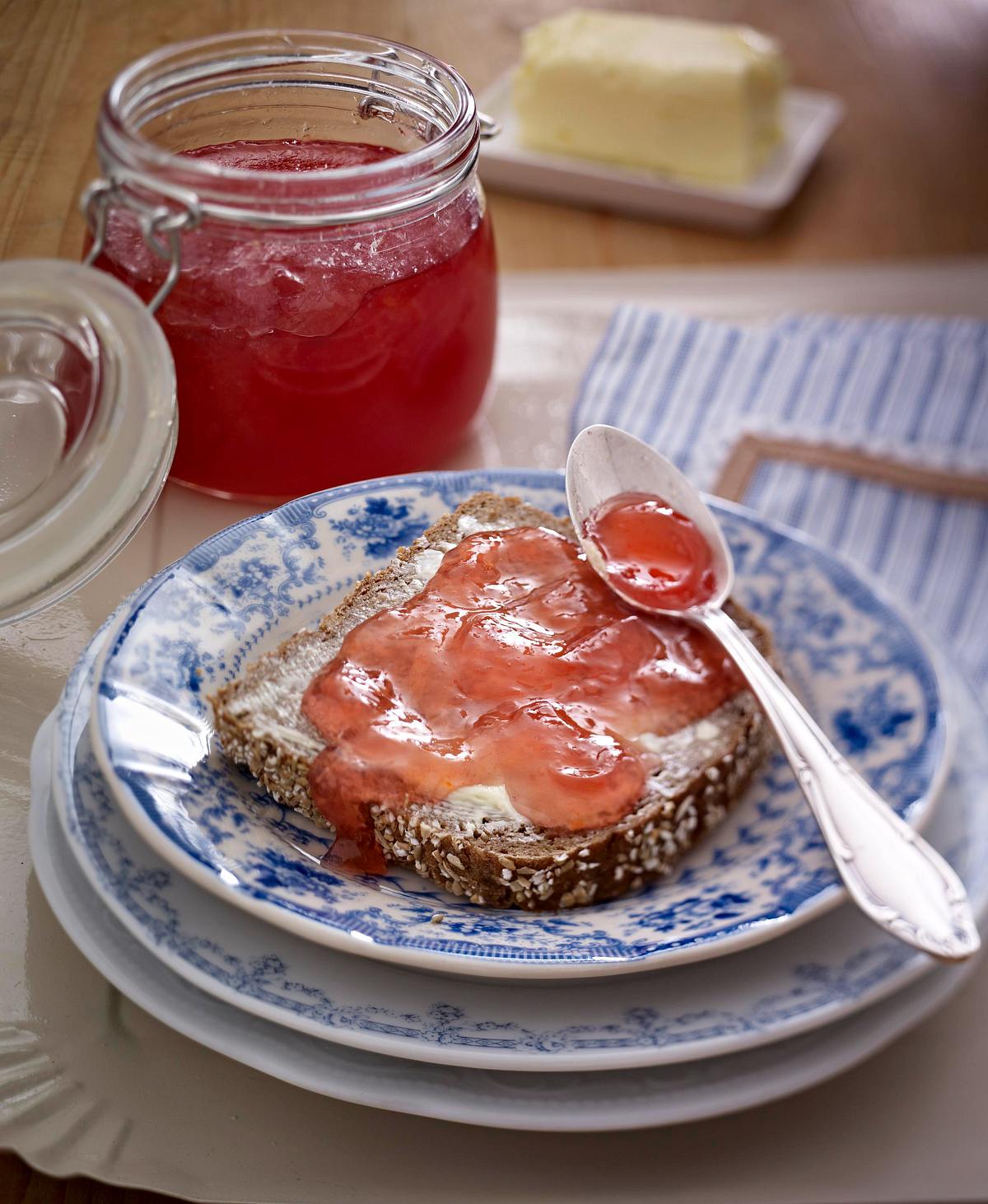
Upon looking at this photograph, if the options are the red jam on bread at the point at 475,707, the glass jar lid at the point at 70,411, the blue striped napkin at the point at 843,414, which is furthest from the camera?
the blue striped napkin at the point at 843,414

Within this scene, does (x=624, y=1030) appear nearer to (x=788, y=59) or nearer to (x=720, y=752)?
(x=720, y=752)

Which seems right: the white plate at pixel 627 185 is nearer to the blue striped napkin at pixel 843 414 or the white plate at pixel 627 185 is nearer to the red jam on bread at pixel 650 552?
the blue striped napkin at pixel 843 414

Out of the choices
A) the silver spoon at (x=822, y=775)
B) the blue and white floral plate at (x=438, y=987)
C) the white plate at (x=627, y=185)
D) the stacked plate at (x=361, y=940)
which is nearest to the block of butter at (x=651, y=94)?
the white plate at (x=627, y=185)

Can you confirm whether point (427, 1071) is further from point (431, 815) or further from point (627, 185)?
point (627, 185)

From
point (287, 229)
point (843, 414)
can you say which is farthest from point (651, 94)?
point (287, 229)

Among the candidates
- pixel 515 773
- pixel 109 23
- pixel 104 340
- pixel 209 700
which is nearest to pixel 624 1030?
pixel 515 773
